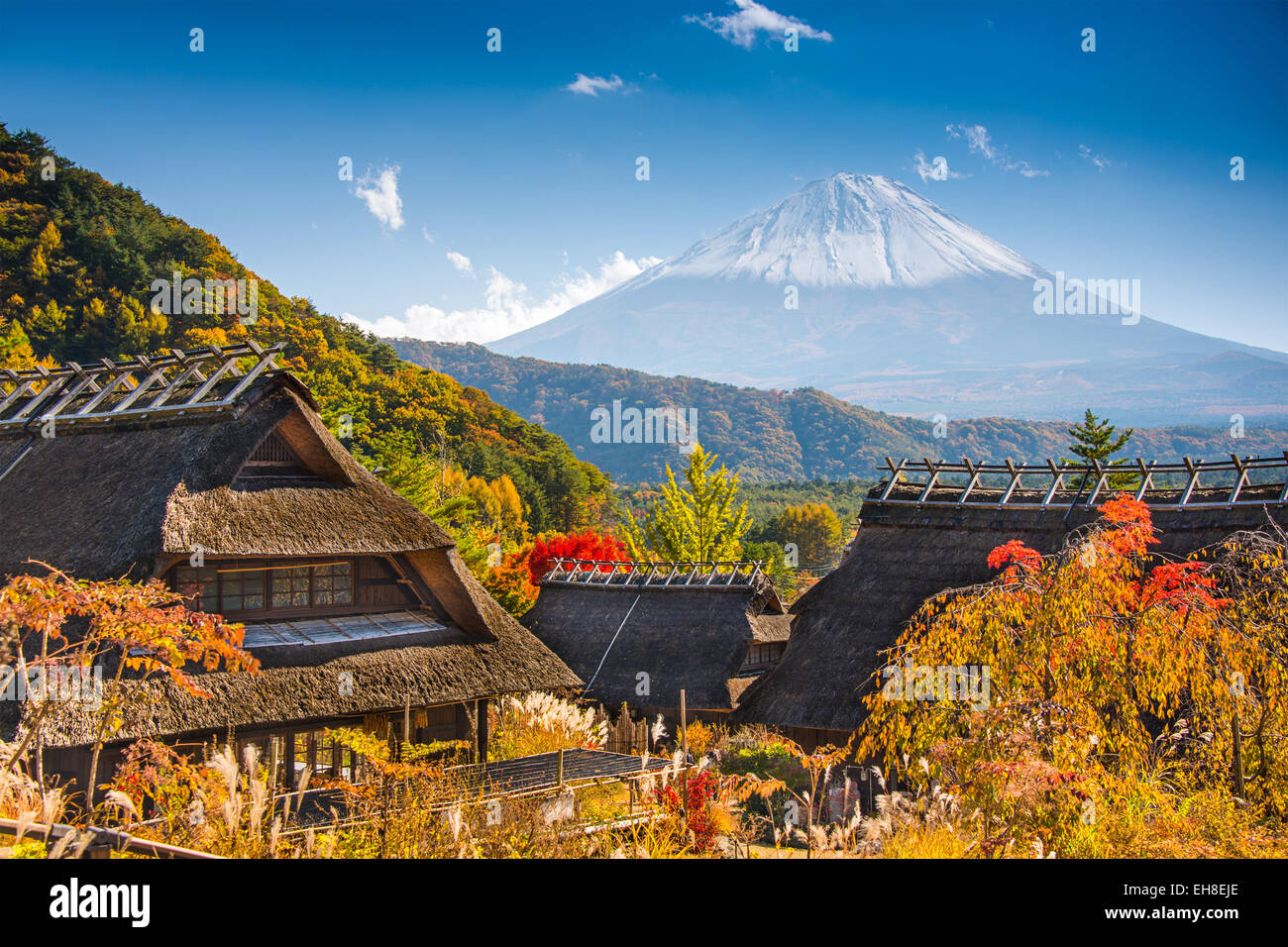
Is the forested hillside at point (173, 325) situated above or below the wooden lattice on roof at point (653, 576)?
above

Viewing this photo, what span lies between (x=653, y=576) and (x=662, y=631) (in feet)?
7.18

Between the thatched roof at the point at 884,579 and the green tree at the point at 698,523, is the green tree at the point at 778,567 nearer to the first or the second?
the green tree at the point at 698,523

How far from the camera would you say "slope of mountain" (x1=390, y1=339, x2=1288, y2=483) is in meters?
134

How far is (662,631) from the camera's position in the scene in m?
25.9

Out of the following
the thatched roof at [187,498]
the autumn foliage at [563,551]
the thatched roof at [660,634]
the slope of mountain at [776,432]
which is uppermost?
the slope of mountain at [776,432]

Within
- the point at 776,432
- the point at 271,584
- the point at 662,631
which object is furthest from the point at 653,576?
the point at 776,432

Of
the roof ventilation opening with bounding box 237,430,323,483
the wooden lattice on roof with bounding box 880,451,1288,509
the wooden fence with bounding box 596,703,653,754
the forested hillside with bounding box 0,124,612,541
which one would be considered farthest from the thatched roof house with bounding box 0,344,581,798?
the forested hillside with bounding box 0,124,612,541

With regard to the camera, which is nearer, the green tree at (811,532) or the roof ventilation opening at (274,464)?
the roof ventilation opening at (274,464)

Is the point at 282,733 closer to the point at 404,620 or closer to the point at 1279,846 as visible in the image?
the point at 404,620

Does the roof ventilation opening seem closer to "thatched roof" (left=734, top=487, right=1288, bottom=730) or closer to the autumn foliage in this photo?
"thatched roof" (left=734, top=487, right=1288, bottom=730)

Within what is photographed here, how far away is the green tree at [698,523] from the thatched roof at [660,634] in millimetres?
20263

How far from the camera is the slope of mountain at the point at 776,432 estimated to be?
13412 centimetres

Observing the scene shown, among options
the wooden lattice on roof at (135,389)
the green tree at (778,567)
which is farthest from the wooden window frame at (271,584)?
the green tree at (778,567)
